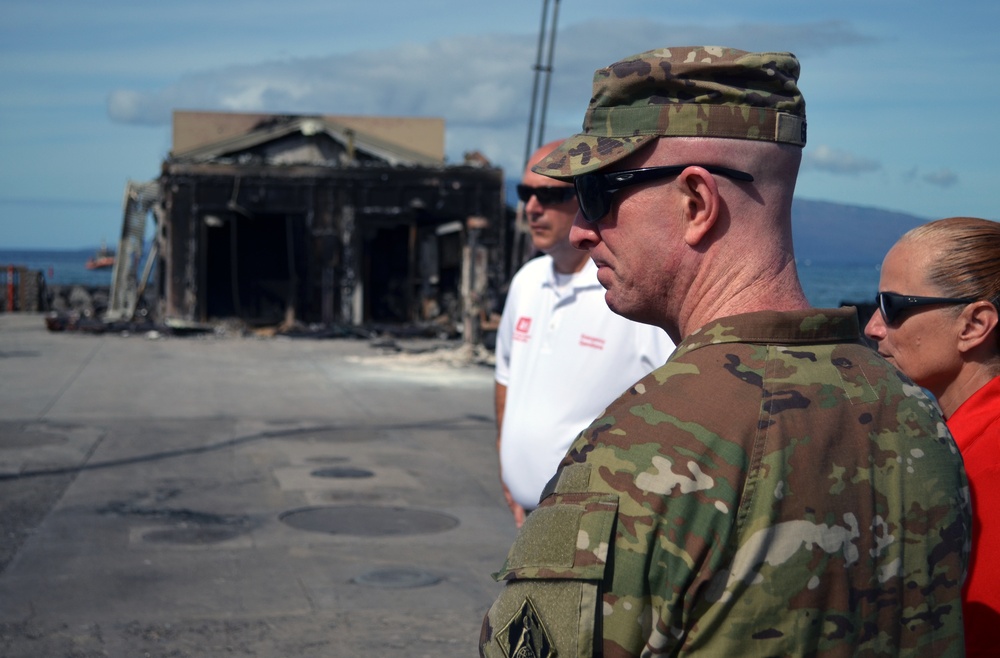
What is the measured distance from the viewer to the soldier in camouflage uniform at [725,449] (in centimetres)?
153

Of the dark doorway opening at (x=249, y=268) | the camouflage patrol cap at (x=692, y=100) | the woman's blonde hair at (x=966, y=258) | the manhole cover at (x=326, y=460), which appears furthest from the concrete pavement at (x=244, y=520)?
the dark doorway opening at (x=249, y=268)

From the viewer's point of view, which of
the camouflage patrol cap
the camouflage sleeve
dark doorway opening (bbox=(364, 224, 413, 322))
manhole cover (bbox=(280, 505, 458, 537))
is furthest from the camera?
dark doorway opening (bbox=(364, 224, 413, 322))

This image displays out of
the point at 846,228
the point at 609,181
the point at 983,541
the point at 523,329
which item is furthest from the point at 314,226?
the point at 609,181

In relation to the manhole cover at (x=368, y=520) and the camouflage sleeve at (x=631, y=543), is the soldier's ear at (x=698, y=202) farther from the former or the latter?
the manhole cover at (x=368, y=520)

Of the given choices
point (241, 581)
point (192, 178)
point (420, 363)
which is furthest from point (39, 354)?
point (241, 581)

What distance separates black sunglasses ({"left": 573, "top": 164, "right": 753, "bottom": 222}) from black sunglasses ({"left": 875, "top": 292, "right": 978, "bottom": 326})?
1.09m

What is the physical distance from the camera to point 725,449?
1.55m

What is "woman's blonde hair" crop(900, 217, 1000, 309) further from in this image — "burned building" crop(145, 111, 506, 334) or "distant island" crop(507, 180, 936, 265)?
"burned building" crop(145, 111, 506, 334)

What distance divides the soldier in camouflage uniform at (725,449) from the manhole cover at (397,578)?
4711mm

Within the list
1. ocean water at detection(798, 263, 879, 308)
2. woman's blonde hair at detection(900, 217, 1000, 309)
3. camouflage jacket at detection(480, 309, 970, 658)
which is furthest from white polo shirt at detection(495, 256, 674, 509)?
camouflage jacket at detection(480, 309, 970, 658)

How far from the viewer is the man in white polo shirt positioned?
4.21 meters

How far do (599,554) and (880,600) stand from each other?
45 cm

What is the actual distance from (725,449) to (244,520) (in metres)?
6.57

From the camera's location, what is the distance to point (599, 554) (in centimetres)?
151
